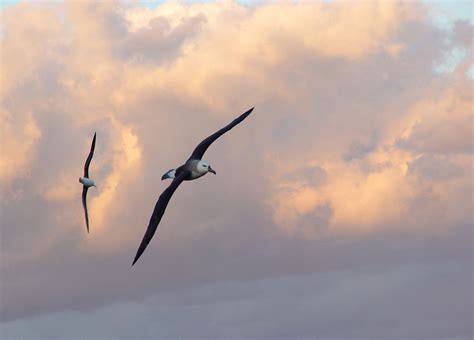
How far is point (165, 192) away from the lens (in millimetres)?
55688

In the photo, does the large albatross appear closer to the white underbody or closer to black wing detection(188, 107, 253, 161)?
black wing detection(188, 107, 253, 161)

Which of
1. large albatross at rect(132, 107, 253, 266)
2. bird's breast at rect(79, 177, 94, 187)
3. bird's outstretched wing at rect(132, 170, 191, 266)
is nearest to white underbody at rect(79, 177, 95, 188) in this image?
bird's breast at rect(79, 177, 94, 187)

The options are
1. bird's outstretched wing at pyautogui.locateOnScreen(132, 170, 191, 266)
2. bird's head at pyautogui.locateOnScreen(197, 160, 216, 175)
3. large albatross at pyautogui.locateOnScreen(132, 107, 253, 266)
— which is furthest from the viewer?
bird's head at pyautogui.locateOnScreen(197, 160, 216, 175)

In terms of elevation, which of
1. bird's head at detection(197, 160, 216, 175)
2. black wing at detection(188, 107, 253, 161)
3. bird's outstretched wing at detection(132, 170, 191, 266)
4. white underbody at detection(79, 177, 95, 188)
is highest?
white underbody at detection(79, 177, 95, 188)

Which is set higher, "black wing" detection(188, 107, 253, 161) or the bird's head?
"black wing" detection(188, 107, 253, 161)

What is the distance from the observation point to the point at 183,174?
59.4 meters

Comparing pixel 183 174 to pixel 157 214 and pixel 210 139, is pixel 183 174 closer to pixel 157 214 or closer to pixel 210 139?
pixel 157 214

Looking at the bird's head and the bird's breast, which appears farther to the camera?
the bird's breast

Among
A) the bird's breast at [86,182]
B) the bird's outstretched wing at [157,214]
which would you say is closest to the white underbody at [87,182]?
the bird's breast at [86,182]

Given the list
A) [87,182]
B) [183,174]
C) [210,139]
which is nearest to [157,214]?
[183,174]

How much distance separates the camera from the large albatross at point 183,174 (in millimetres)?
53719

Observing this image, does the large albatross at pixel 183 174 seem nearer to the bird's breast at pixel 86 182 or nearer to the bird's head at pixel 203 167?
the bird's head at pixel 203 167

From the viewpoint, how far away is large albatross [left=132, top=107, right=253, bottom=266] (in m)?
53.7

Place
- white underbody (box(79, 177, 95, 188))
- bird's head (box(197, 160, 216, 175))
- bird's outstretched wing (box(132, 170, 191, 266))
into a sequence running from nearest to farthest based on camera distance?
bird's outstretched wing (box(132, 170, 191, 266))
bird's head (box(197, 160, 216, 175))
white underbody (box(79, 177, 95, 188))
